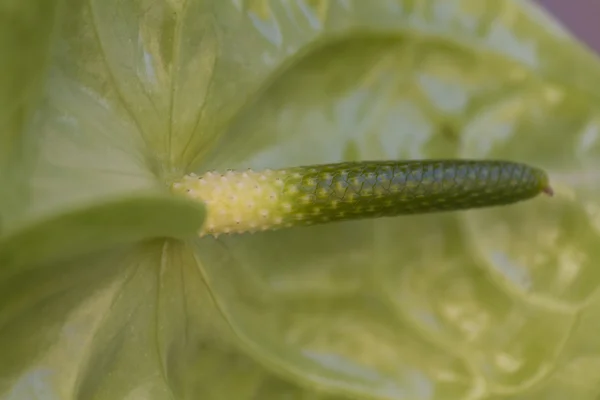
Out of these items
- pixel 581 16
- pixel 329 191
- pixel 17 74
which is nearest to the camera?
pixel 17 74

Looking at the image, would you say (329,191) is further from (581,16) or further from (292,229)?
(581,16)

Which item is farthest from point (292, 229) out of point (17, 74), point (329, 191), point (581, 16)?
point (581, 16)

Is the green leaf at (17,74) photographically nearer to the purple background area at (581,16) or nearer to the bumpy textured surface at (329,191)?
the bumpy textured surface at (329,191)

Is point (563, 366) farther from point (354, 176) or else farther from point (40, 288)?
point (40, 288)

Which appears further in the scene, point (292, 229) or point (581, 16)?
point (581, 16)

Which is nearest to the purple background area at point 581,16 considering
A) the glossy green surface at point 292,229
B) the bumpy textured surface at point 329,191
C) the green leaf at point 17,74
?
the glossy green surface at point 292,229
